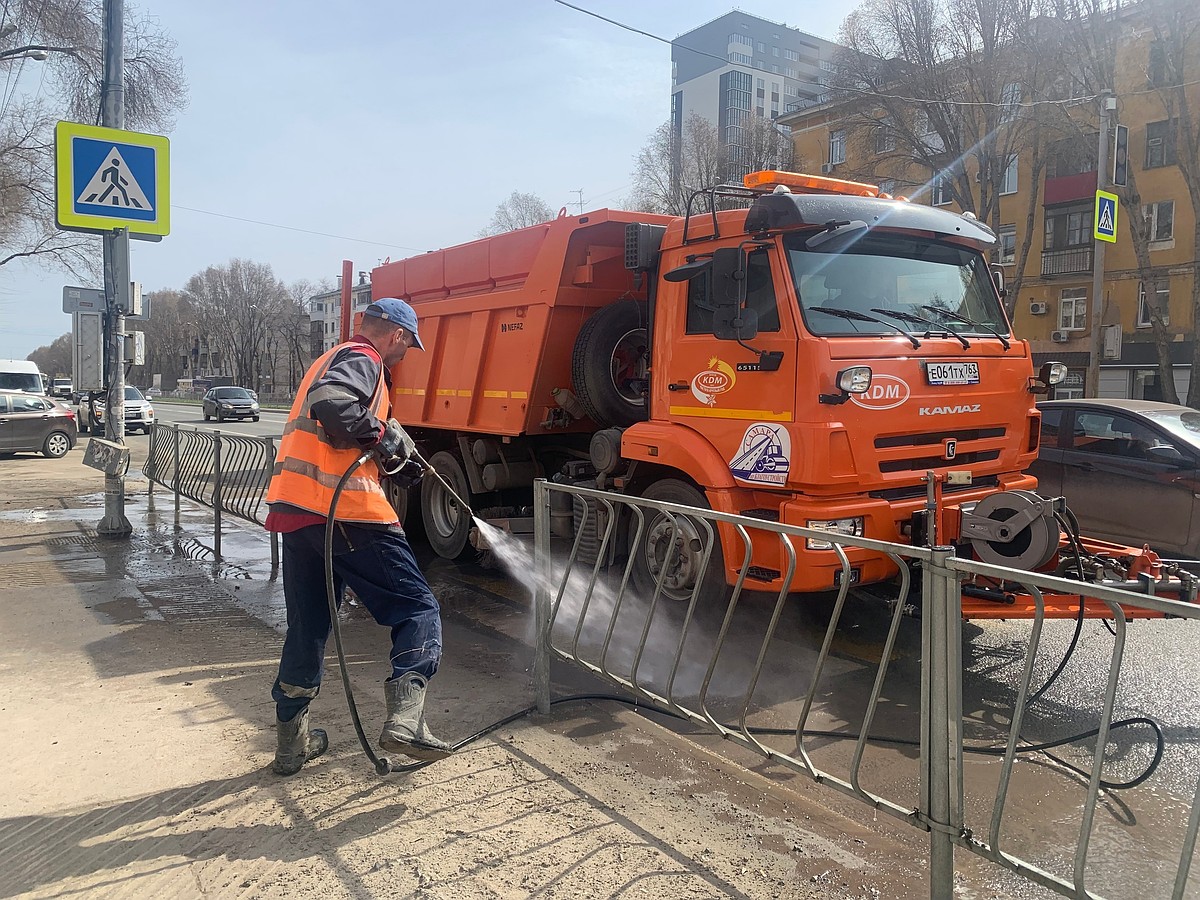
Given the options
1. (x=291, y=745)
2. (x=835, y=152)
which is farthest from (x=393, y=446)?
(x=835, y=152)

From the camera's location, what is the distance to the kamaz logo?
5062 mm

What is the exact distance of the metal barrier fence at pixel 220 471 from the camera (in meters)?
8.38

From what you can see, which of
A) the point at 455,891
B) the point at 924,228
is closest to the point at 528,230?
the point at 924,228

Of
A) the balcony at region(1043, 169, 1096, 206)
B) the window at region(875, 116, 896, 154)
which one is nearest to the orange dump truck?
the window at region(875, 116, 896, 154)

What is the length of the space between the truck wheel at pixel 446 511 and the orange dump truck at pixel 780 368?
121cm

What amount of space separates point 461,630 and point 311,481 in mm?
2826

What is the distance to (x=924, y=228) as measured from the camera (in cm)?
554

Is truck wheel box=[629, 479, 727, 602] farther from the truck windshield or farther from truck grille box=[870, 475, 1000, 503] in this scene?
the truck windshield

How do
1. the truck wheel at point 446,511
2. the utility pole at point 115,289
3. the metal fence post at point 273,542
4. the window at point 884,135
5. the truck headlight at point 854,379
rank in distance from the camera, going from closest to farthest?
the truck headlight at point 854,379 → the metal fence post at point 273,542 → the truck wheel at point 446,511 → the utility pole at point 115,289 → the window at point 884,135

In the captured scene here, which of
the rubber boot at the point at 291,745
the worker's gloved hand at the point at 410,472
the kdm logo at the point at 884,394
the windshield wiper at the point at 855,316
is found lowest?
the rubber boot at the point at 291,745

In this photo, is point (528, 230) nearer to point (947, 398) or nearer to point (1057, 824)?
point (947, 398)

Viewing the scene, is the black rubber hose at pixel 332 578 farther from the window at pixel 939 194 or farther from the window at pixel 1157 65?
the window at pixel 939 194

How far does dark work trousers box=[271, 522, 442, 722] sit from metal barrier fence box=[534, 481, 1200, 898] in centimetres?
90

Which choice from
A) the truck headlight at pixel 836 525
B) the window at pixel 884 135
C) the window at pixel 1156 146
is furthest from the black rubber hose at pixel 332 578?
the window at pixel 1156 146
